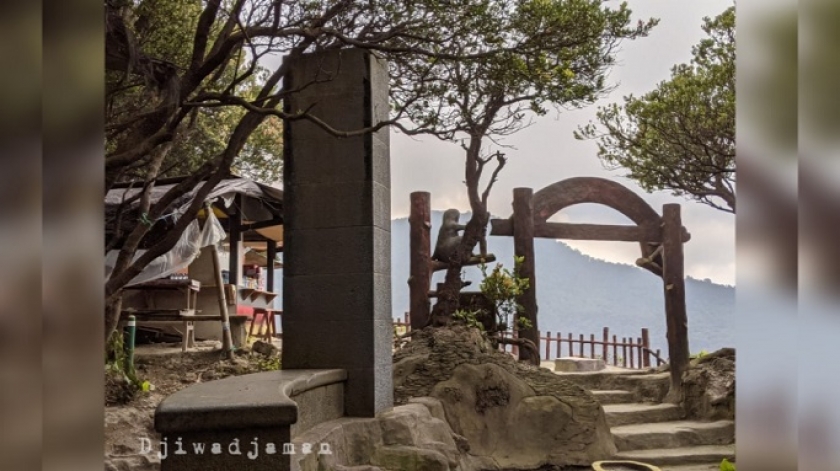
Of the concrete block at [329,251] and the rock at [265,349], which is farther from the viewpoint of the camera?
the rock at [265,349]

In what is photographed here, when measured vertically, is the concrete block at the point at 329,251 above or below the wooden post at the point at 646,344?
above

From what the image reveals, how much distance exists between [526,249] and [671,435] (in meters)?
2.06

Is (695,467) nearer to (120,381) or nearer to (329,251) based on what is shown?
(329,251)

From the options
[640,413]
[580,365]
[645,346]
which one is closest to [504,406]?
[640,413]

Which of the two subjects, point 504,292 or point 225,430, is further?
point 504,292

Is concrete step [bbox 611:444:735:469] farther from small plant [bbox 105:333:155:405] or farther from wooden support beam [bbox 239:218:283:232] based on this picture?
wooden support beam [bbox 239:218:283:232]

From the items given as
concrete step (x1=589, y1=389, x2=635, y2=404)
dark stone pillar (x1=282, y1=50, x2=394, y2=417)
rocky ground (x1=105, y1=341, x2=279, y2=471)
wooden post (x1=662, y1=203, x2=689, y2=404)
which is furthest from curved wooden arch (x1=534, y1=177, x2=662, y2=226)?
dark stone pillar (x1=282, y1=50, x2=394, y2=417)

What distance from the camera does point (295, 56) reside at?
3.56 metres

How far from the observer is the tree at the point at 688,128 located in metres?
6.61

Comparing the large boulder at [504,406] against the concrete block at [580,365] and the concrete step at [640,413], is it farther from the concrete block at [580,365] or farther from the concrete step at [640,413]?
the concrete block at [580,365]

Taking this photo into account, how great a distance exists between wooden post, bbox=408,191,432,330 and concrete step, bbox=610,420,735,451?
1946 millimetres

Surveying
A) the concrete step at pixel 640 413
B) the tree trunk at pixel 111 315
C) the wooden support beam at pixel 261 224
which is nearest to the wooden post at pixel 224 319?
the wooden support beam at pixel 261 224

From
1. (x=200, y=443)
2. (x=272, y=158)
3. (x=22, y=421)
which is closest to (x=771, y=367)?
(x=22, y=421)

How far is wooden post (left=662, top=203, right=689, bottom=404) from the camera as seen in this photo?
709 cm
